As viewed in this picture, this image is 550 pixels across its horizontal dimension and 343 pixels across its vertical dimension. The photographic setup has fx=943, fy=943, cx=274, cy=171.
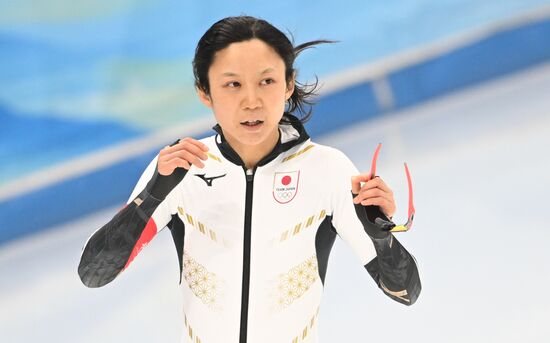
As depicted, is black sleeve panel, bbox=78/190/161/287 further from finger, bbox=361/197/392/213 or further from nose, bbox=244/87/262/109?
finger, bbox=361/197/392/213

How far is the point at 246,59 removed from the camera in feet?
6.11

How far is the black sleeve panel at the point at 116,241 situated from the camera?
6.14 ft

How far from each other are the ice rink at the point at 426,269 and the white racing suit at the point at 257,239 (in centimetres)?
121

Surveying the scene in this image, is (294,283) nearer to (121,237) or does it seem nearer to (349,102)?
(121,237)

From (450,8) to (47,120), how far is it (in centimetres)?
259

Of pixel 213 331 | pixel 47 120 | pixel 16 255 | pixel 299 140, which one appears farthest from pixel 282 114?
pixel 47 120

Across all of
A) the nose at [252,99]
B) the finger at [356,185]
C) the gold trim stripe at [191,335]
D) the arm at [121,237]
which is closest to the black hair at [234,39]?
the nose at [252,99]

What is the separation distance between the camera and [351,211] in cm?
193

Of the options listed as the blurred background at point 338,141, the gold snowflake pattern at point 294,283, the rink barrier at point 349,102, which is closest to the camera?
the gold snowflake pattern at point 294,283

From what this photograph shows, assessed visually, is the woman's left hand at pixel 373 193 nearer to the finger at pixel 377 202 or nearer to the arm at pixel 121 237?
the finger at pixel 377 202

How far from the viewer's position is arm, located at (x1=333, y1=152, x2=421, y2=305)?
5.76 feet

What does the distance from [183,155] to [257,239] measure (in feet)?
0.95

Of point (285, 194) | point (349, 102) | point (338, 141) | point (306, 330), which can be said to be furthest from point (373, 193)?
point (349, 102)

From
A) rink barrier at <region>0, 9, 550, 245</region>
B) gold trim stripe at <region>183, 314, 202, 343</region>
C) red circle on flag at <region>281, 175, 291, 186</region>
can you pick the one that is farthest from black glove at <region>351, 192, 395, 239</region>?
rink barrier at <region>0, 9, 550, 245</region>
